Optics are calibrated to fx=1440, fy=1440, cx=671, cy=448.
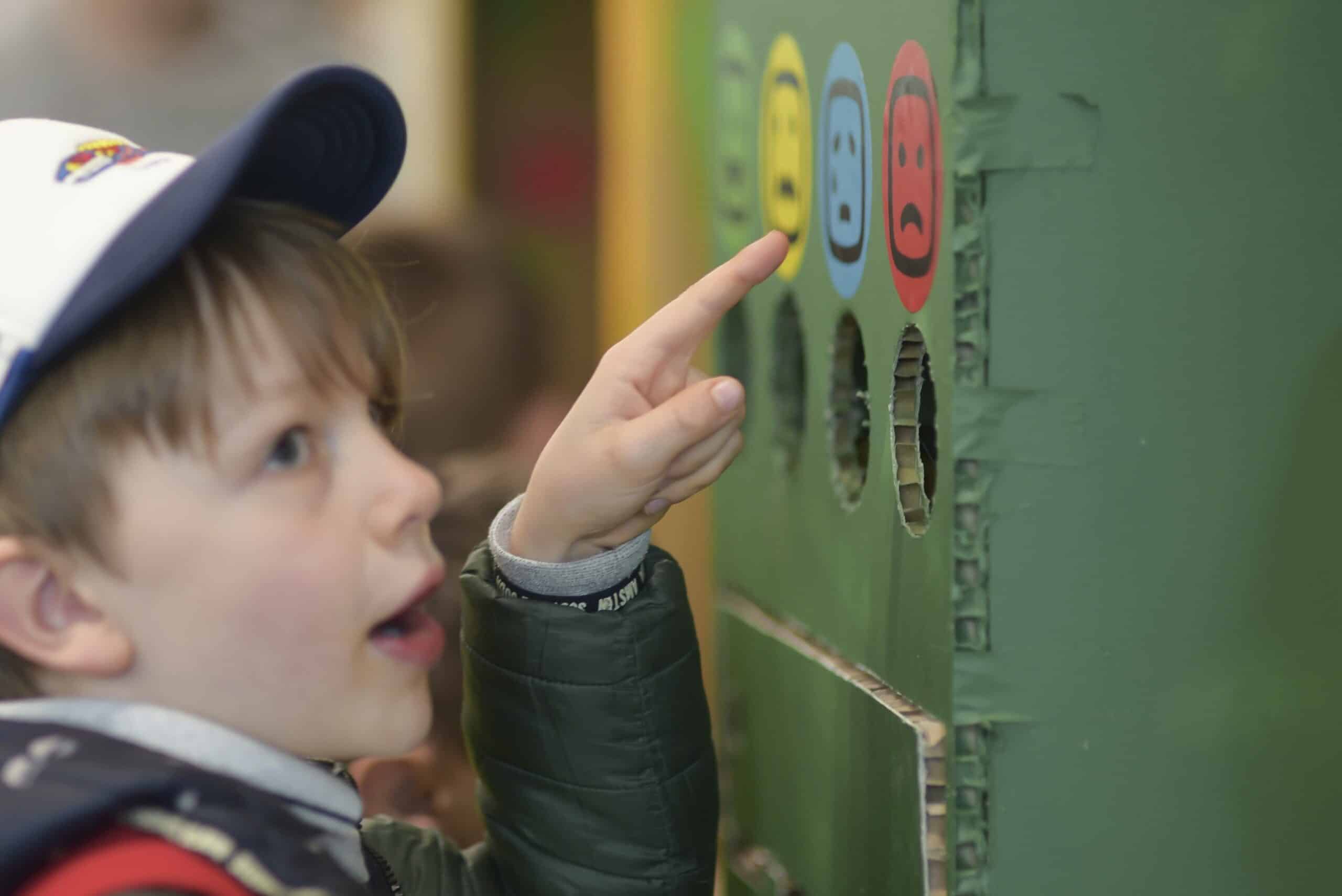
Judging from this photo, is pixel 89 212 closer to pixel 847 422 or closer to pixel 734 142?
pixel 847 422

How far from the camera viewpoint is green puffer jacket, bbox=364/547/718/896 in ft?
2.13

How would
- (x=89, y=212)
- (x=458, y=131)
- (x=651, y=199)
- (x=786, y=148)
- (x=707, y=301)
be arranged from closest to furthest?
(x=89, y=212) → (x=707, y=301) → (x=786, y=148) → (x=651, y=199) → (x=458, y=131)

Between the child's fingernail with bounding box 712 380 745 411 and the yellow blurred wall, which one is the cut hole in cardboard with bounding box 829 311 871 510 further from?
the yellow blurred wall

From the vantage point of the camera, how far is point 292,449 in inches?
20.1

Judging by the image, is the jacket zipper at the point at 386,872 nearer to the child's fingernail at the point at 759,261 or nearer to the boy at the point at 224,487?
the boy at the point at 224,487

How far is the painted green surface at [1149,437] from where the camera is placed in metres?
0.53

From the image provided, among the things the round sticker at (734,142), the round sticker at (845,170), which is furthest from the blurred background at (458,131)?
the round sticker at (845,170)

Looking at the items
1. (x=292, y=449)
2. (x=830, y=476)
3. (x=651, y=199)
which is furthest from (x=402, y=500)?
(x=651, y=199)

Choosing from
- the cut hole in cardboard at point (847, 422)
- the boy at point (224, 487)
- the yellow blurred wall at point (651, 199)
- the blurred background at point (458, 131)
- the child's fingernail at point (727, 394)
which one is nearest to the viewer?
the boy at point (224, 487)

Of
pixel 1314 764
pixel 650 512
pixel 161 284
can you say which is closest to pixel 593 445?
pixel 650 512

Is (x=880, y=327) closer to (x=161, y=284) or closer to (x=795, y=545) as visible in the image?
(x=795, y=545)

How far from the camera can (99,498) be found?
0.48 m

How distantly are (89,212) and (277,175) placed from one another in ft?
0.40

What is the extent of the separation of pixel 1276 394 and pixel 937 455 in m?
0.13
